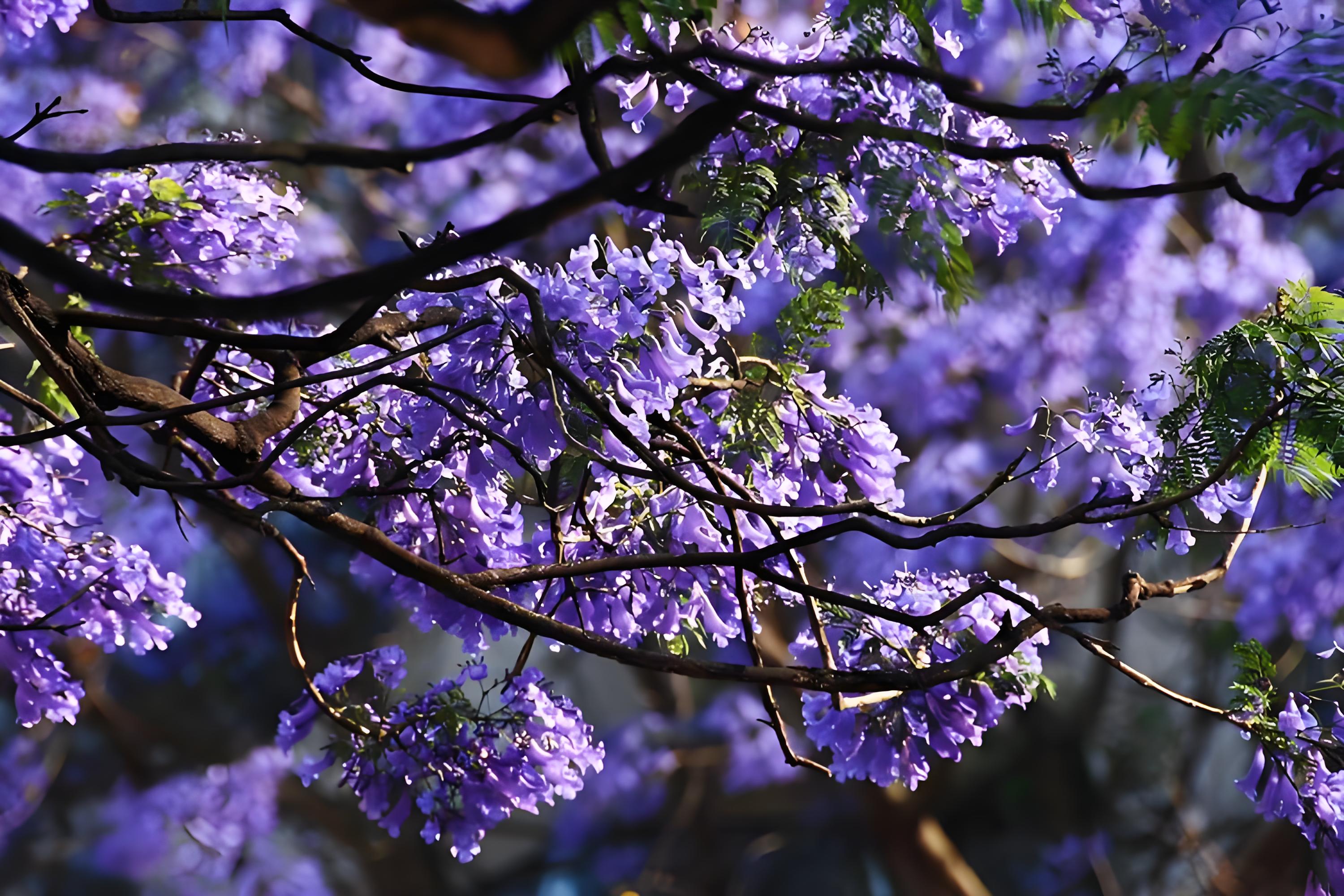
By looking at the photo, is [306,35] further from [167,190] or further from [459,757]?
[459,757]

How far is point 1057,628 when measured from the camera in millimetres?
557

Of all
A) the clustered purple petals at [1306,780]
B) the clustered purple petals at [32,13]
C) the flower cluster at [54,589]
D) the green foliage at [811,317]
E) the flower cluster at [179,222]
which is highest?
the clustered purple petals at [32,13]

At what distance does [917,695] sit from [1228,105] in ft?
1.15

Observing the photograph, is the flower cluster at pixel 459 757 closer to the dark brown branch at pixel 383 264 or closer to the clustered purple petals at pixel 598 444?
the clustered purple petals at pixel 598 444

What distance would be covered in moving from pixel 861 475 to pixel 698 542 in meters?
0.10

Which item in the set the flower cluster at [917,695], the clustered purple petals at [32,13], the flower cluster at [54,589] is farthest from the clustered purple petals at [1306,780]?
the clustered purple petals at [32,13]

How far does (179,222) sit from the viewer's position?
70 centimetres

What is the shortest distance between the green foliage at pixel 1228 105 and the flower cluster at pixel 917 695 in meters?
0.28

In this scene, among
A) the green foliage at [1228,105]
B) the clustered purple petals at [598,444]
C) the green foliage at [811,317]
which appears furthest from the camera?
the green foliage at [811,317]

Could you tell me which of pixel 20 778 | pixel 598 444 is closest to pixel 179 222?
pixel 598 444

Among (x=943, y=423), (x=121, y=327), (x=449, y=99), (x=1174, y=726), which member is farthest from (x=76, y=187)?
(x=1174, y=726)

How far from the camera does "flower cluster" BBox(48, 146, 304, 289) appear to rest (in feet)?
2.24

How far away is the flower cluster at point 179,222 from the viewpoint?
68 centimetres

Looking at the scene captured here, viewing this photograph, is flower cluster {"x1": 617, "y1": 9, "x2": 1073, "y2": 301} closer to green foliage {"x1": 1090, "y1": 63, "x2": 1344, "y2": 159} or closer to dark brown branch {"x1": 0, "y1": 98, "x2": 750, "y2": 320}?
green foliage {"x1": 1090, "y1": 63, "x2": 1344, "y2": 159}
